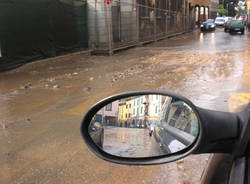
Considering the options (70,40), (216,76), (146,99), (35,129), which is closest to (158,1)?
(70,40)

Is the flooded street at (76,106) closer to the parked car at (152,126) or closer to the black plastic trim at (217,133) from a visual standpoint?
the parked car at (152,126)

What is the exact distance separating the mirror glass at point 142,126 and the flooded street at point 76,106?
1545mm

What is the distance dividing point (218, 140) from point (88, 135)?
613mm

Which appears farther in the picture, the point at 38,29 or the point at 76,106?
the point at 38,29

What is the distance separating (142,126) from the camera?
142cm

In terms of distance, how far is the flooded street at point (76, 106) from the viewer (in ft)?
9.88

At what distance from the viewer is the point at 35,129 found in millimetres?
4344

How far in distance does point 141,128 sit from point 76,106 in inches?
162

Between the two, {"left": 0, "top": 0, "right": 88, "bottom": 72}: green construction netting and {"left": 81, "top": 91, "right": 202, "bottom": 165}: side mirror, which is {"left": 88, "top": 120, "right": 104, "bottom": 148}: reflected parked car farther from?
{"left": 0, "top": 0, "right": 88, "bottom": 72}: green construction netting

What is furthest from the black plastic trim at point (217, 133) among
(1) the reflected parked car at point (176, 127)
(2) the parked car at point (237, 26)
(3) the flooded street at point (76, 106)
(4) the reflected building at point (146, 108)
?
(2) the parked car at point (237, 26)

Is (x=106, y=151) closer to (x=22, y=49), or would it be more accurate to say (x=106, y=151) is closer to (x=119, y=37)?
(x=22, y=49)

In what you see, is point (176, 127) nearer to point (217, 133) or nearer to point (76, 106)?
point (217, 133)

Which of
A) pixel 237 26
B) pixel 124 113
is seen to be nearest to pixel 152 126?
pixel 124 113

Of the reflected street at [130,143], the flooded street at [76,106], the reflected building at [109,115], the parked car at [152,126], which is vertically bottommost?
the flooded street at [76,106]
